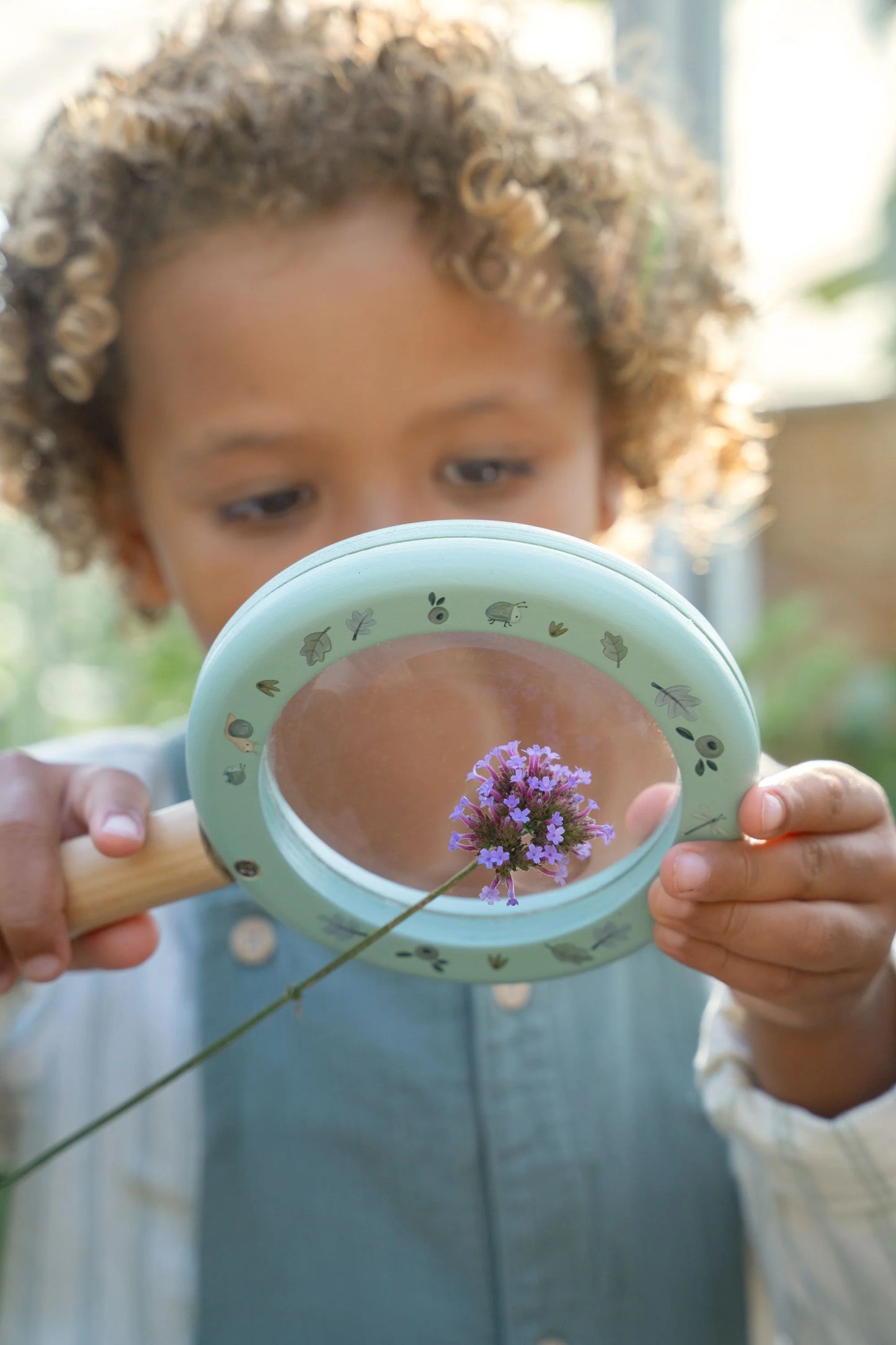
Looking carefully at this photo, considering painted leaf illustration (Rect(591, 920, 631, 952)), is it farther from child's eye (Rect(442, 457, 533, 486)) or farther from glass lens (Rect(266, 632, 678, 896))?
child's eye (Rect(442, 457, 533, 486))

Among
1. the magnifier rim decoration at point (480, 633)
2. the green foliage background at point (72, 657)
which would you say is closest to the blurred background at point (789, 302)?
the green foliage background at point (72, 657)

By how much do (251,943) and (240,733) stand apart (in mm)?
573

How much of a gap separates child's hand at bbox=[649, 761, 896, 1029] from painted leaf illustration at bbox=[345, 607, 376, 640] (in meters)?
0.19

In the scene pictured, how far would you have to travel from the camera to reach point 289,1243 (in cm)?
107

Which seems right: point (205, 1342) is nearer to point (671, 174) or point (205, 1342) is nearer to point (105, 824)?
point (105, 824)

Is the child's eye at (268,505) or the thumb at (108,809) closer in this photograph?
the thumb at (108,809)

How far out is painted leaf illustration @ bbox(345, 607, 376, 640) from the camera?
55cm

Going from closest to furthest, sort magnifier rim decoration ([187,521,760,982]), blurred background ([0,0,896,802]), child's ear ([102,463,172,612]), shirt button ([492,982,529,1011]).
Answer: magnifier rim decoration ([187,521,760,982]) → shirt button ([492,982,529,1011]) → child's ear ([102,463,172,612]) → blurred background ([0,0,896,802])

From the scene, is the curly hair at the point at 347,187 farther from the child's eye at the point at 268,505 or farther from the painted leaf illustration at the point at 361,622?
the painted leaf illustration at the point at 361,622

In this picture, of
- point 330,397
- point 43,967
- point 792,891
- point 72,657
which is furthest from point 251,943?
point 72,657

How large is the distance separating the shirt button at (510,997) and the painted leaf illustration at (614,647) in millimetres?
622

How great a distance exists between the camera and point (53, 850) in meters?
0.74

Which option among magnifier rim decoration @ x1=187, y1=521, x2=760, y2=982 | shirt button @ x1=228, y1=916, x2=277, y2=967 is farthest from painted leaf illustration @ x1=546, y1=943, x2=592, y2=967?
shirt button @ x1=228, y1=916, x2=277, y2=967

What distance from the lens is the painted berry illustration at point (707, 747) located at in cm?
57
